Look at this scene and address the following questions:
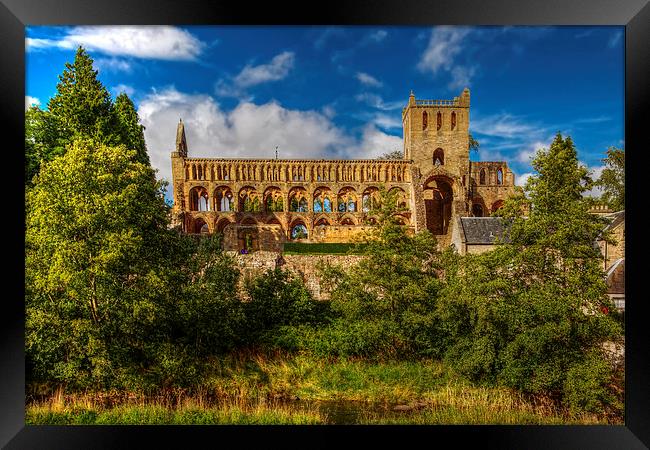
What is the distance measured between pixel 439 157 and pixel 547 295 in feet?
81.1

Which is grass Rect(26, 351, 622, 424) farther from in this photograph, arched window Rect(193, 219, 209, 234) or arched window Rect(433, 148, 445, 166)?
arched window Rect(433, 148, 445, 166)

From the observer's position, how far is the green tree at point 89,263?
6777 mm

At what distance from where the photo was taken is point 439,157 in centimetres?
3036

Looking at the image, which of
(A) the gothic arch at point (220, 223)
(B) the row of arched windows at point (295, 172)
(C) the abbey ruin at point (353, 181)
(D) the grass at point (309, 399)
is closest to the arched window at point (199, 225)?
(C) the abbey ruin at point (353, 181)

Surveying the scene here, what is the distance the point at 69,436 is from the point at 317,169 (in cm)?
2691

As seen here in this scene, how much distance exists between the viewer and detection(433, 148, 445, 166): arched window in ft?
97.9

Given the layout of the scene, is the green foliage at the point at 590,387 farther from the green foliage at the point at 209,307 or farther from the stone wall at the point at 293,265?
the green foliage at the point at 209,307

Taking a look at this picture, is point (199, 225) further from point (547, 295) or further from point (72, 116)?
point (547, 295)

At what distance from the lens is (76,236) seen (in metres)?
7.04

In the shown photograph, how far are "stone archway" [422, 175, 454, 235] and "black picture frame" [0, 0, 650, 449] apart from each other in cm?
2483

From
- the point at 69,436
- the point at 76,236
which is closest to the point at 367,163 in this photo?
the point at 76,236

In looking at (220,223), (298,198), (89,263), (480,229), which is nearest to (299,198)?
(298,198)

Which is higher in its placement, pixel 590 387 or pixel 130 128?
pixel 130 128
